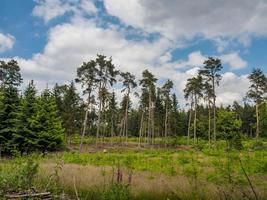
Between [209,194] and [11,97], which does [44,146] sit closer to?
[11,97]

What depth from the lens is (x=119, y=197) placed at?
6695mm

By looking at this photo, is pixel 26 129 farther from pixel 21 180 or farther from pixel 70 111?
pixel 21 180

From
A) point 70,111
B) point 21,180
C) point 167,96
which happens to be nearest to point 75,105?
point 70,111

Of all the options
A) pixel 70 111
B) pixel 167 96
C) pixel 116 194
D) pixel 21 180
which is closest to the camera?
pixel 116 194

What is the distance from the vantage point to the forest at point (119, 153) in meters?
7.16

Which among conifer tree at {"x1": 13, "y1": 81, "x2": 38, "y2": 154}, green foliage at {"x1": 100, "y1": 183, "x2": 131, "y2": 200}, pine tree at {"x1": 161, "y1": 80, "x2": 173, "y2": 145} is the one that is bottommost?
green foliage at {"x1": 100, "y1": 183, "x2": 131, "y2": 200}

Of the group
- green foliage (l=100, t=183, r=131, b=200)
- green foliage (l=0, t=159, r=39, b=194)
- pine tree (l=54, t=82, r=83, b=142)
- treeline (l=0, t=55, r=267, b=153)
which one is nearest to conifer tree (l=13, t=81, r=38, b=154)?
treeline (l=0, t=55, r=267, b=153)

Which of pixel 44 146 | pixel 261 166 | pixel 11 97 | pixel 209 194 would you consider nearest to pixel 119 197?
pixel 209 194

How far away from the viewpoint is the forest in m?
7.16

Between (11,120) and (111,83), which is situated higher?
(111,83)

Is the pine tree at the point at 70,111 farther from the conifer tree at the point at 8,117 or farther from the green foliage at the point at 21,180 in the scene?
the green foliage at the point at 21,180

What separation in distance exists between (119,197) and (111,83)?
133 feet

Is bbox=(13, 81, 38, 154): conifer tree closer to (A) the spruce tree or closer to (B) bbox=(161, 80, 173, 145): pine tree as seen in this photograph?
(A) the spruce tree

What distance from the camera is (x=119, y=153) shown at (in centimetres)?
3591
